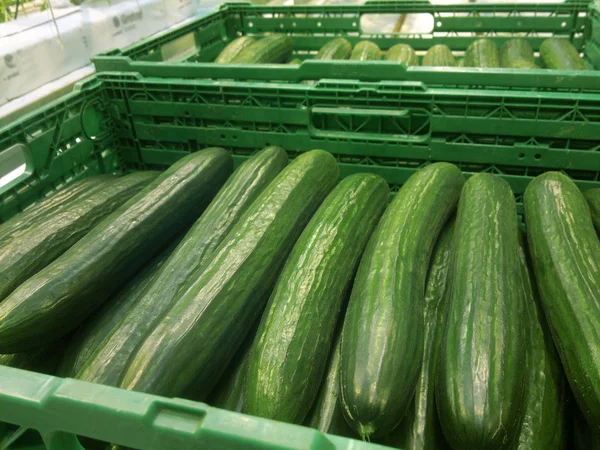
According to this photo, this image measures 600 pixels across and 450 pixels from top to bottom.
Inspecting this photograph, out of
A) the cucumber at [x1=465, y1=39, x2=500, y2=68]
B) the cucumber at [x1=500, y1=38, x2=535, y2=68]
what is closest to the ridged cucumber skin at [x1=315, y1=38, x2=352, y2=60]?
the cucumber at [x1=465, y1=39, x2=500, y2=68]

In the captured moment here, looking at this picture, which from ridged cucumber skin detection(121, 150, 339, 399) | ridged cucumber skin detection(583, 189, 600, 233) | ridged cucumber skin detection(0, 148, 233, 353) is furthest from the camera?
ridged cucumber skin detection(583, 189, 600, 233)

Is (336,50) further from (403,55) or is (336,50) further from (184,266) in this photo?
(184,266)

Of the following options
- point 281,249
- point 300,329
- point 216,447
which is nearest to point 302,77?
point 281,249

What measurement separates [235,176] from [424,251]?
641 millimetres

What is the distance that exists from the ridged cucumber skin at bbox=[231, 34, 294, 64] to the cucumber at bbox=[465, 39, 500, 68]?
Answer: 37.7 inches

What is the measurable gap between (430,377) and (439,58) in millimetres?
1826

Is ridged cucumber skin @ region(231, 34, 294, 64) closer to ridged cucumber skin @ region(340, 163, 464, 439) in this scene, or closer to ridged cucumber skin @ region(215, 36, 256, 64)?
ridged cucumber skin @ region(215, 36, 256, 64)

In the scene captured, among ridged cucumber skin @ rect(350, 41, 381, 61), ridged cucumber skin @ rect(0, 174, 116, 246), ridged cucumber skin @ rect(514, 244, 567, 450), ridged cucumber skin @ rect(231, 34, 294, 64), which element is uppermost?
ridged cucumber skin @ rect(231, 34, 294, 64)

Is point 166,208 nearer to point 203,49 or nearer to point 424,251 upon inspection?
point 424,251

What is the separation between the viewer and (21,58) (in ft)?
8.89

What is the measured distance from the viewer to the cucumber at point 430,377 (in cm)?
103

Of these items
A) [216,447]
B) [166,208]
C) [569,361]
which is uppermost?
[216,447]

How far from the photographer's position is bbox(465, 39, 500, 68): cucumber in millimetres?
2334

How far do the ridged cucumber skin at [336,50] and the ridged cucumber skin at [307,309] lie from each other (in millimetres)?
1277
